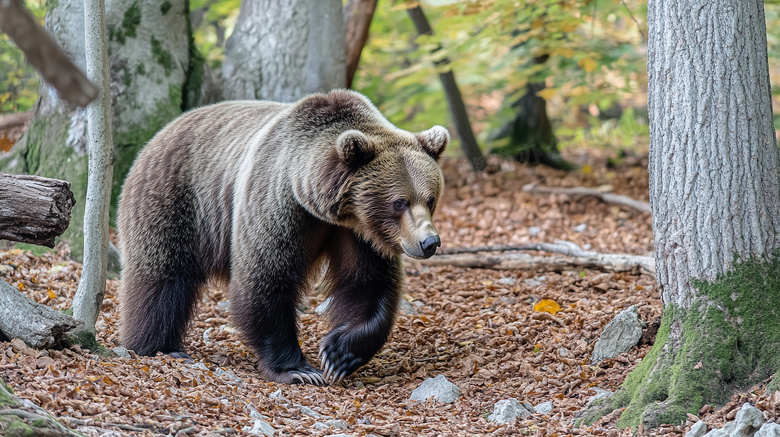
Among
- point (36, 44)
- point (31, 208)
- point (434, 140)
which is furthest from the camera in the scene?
point (434, 140)

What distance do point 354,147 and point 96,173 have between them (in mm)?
1784

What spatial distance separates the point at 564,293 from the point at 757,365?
2938 millimetres

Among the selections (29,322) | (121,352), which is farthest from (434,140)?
(29,322)

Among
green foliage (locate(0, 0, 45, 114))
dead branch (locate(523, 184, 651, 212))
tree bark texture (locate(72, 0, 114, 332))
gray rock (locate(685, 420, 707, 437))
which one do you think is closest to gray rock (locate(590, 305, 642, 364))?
gray rock (locate(685, 420, 707, 437))

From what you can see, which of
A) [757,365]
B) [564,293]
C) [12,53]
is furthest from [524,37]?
[12,53]

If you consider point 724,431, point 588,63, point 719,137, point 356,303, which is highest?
point 719,137

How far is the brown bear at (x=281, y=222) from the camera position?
5.38 metres

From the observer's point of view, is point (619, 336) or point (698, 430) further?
point (619, 336)

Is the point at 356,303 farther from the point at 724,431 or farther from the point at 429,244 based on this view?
the point at 724,431

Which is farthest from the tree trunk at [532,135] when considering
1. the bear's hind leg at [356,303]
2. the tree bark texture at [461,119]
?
the bear's hind leg at [356,303]

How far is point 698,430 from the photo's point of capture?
375 cm

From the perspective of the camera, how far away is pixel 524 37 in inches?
367

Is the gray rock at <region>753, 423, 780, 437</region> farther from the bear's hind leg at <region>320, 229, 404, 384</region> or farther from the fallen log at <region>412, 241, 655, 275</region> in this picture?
the fallen log at <region>412, 241, 655, 275</region>

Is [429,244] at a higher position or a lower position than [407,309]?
higher
